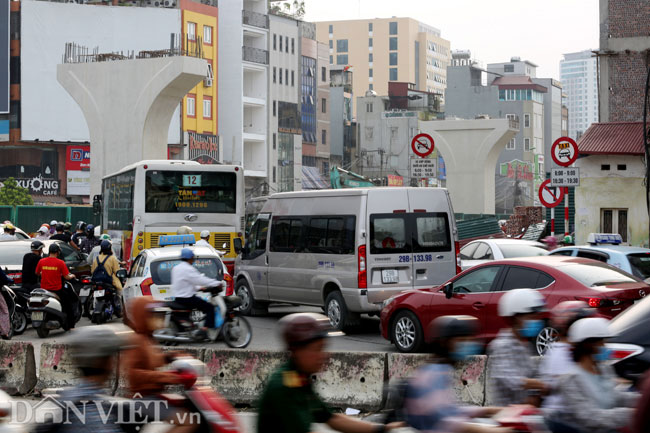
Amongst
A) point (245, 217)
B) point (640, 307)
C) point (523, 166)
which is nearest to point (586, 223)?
point (245, 217)

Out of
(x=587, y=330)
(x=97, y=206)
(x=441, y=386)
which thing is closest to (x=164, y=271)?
(x=587, y=330)

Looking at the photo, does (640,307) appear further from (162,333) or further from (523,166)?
(523,166)

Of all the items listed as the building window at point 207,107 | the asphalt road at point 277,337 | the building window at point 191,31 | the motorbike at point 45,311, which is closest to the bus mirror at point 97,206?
the asphalt road at point 277,337

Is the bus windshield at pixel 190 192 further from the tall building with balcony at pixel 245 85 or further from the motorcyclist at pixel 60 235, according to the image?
the tall building with balcony at pixel 245 85

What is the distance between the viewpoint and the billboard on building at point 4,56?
7062 cm

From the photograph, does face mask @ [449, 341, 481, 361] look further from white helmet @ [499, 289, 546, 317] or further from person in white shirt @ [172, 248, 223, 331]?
person in white shirt @ [172, 248, 223, 331]

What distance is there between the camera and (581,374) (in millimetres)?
6152

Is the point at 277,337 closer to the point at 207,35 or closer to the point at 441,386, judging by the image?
the point at 441,386

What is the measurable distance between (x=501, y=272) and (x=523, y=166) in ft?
343

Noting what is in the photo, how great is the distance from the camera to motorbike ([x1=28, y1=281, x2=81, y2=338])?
691 inches

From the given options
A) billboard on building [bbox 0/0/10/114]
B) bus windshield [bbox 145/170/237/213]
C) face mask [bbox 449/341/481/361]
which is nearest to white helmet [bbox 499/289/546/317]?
face mask [bbox 449/341/481/361]

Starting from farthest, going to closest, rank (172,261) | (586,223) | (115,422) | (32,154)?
(32,154), (586,223), (172,261), (115,422)

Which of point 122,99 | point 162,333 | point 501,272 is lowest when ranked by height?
point 162,333

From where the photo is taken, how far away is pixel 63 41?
240ft
